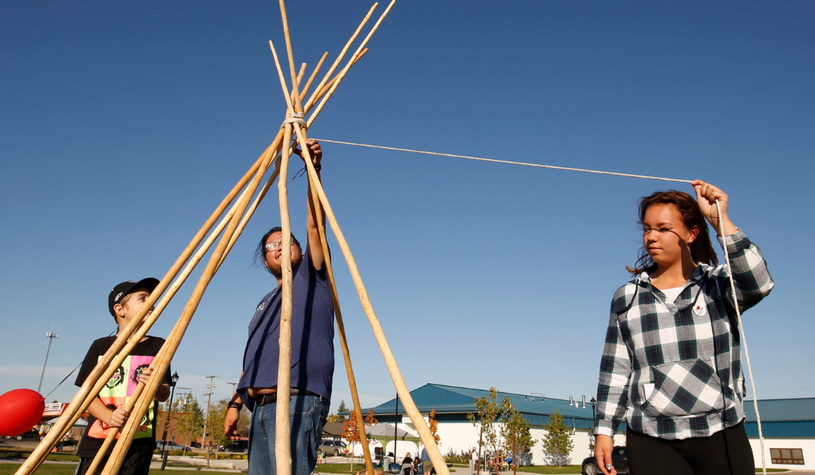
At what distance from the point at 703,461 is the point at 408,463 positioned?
612 inches

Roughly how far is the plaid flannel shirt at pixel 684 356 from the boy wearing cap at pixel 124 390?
2.19 metres

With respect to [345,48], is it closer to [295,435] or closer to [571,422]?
[295,435]

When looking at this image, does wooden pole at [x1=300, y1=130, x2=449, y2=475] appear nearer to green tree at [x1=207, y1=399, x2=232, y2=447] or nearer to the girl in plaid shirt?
the girl in plaid shirt

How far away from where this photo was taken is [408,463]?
16.2 m

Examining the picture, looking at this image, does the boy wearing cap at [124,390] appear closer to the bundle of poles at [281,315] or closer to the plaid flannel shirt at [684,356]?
the bundle of poles at [281,315]

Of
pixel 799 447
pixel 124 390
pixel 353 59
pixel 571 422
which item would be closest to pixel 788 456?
pixel 799 447

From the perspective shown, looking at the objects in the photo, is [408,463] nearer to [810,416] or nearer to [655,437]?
[655,437]

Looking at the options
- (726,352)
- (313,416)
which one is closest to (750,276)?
(726,352)

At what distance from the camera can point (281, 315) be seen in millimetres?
2148

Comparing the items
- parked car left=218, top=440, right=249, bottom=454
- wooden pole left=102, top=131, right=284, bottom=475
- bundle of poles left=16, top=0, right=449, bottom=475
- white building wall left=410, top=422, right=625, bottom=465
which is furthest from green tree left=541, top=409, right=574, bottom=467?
wooden pole left=102, top=131, right=284, bottom=475

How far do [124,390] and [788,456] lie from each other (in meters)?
38.0

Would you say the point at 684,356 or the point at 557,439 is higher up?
the point at 684,356

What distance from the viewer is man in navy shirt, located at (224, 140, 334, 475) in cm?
218

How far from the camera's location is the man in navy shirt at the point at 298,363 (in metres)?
2.18
